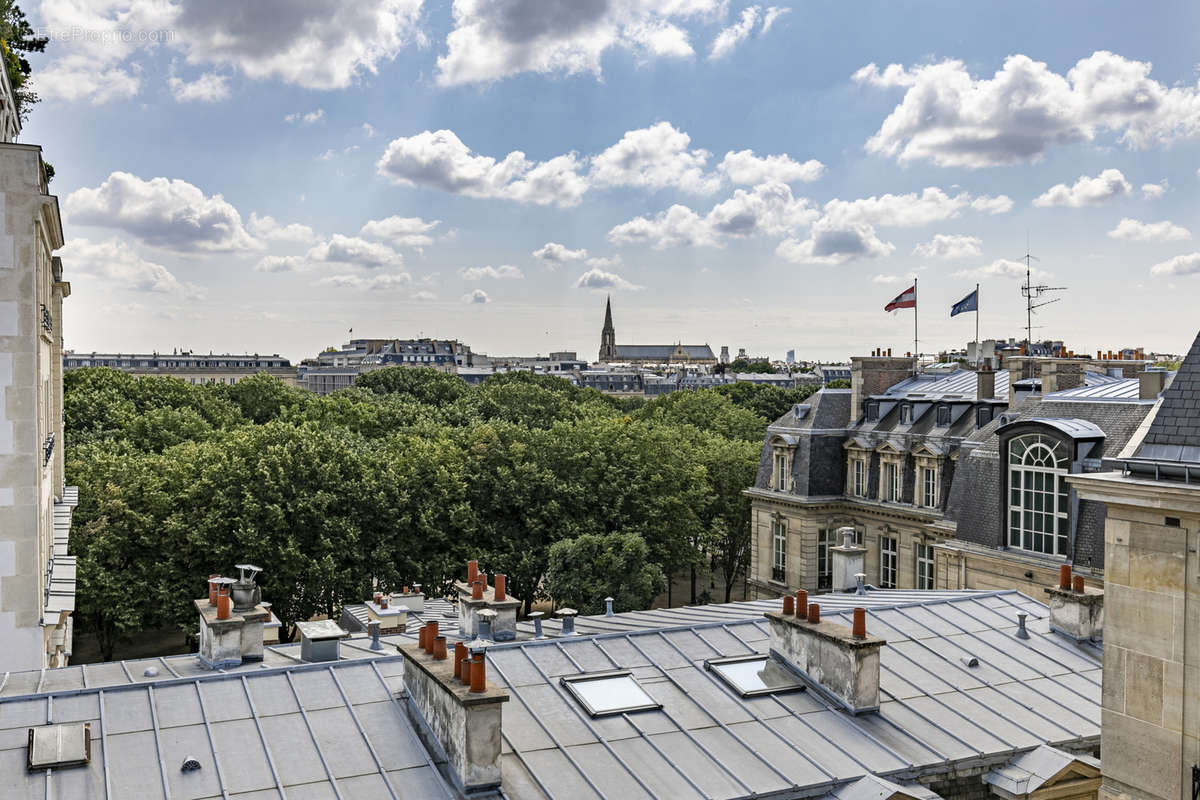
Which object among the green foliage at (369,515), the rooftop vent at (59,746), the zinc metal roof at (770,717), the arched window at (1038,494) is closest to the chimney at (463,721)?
the zinc metal roof at (770,717)

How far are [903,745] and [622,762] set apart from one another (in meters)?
4.08

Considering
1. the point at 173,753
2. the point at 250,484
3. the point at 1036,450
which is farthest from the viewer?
the point at 250,484

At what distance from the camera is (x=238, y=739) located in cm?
1291

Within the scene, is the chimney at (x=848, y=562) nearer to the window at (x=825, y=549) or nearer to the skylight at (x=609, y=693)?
the skylight at (x=609, y=693)

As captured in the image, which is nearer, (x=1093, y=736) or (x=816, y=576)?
(x=1093, y=736)

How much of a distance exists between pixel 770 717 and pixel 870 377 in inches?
1460

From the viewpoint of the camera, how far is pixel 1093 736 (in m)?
15.0

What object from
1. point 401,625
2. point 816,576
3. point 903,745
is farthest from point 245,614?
point 816,576

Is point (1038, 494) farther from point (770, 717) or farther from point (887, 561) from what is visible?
point (770, 717)

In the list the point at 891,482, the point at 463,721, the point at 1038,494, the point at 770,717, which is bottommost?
the point at 770,717

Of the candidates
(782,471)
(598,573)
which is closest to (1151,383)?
(782,471)

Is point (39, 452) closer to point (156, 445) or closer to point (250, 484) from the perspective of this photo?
point (250, 484)

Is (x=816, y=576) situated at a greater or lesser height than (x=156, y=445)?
lesser

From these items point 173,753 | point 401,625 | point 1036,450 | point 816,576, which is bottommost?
point 816,576
